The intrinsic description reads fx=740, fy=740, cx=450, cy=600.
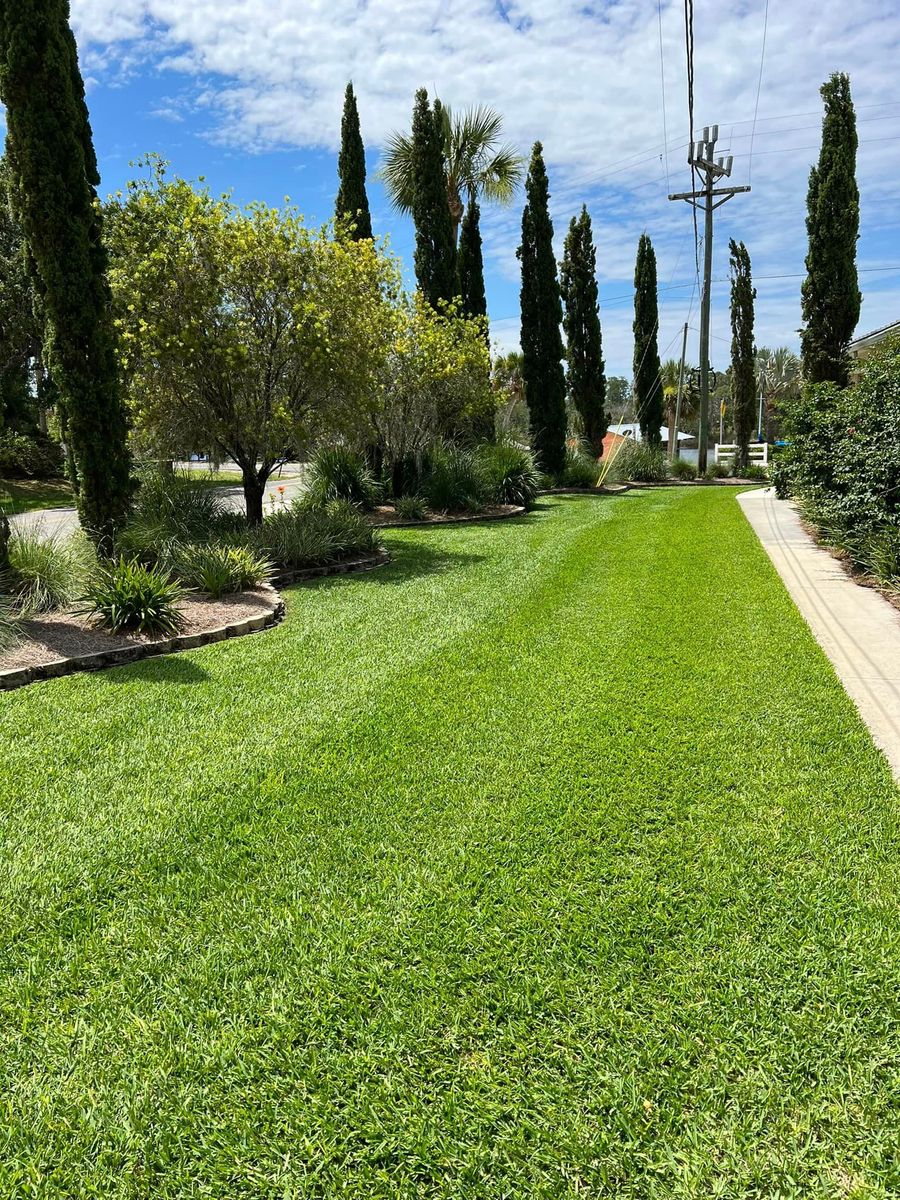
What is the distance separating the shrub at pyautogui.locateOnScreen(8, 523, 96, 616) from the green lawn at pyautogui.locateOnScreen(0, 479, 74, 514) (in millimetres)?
12349

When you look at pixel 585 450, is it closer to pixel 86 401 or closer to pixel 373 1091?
pixel 86 401

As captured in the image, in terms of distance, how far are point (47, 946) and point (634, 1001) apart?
1.93 meters

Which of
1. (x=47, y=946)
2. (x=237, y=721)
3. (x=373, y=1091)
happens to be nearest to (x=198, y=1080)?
(x=373, y=1091)

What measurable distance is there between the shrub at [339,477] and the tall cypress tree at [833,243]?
1156cm

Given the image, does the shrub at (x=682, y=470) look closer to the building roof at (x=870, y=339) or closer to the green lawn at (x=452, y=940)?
the building roof at (x=870, y=339)

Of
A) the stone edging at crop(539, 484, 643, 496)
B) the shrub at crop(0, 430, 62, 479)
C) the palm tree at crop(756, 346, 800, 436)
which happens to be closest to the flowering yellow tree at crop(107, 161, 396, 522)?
the stone edging at crop(539, 484, 643, 496)

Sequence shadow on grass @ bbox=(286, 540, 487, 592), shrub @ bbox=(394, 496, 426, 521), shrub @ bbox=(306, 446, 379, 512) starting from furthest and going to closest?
shrub @ bbox=(394, 496, 426, 521) → shrub @ bbox=(306, 446, 379, 512) → shadow on grass @ bbox=(286, 540, 487, 592)

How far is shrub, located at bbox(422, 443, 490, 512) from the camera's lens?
47.2ft

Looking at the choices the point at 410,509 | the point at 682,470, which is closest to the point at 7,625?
the point at 410,509

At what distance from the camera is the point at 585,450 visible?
2422 centimetres

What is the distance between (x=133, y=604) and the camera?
6.04 meters

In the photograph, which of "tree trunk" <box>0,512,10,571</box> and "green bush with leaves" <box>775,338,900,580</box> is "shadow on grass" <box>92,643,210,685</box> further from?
"green bush with leaves" <box>775,338,900,580</box>

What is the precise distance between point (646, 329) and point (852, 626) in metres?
23.7

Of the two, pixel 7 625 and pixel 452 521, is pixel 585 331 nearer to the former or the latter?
pixel 452 521
